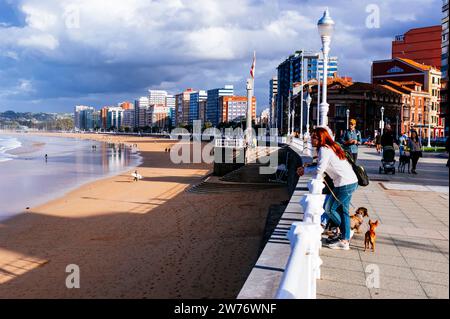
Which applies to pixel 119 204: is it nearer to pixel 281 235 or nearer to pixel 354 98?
pixel 281 235

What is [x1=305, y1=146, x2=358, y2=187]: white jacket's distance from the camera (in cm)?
517

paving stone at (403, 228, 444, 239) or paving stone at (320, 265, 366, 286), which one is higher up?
paving stone at (403, 228, 444, 239)

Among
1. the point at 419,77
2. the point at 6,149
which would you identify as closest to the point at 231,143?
the point at 6,149

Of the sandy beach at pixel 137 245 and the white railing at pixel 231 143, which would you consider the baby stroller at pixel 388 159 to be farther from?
the white railing at pixel 231 143

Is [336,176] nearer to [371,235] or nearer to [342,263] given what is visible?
[371,235]

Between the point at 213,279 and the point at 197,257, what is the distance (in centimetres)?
192

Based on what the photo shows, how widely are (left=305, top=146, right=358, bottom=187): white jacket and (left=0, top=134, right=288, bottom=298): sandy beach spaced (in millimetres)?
4392

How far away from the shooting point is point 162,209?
1956cm

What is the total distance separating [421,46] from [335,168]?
326ft

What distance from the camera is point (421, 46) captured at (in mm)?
92562

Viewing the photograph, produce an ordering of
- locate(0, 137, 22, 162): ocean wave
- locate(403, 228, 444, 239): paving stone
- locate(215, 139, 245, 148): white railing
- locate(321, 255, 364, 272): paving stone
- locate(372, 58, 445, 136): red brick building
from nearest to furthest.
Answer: locate(321, 255, 364, 272): paving stone → locate(403, 228, 444, 239): paving stone → locate(215, 139, 245, 148): white railing → locate(0, 137, 22, 162): ocean wave → locate(372, 58, 445, 136): red brick building

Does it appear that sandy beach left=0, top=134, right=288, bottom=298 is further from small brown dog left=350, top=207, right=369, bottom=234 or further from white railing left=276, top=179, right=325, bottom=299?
white railing left=276, top=179, right=325, bottom=299

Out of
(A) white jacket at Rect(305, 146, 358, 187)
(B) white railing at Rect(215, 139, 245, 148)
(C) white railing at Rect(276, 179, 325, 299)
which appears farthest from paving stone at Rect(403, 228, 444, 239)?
(B) white railing at Rect(215, 139, 245, 148)
